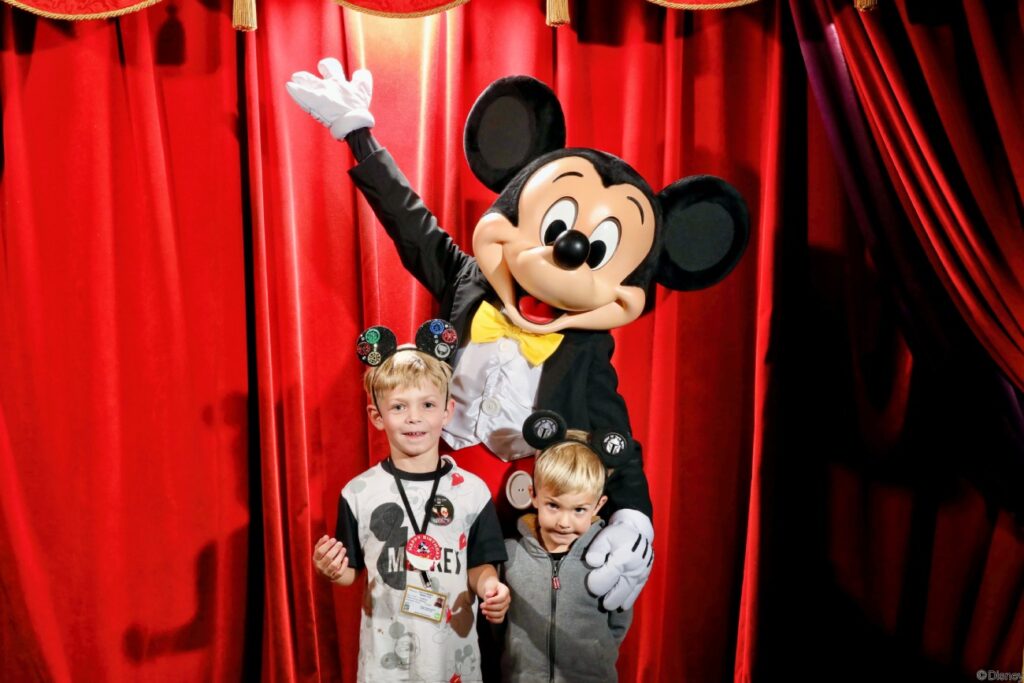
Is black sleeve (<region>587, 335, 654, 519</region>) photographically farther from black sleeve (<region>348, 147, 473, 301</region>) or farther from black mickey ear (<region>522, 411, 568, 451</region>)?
black sleeve (<region>348, 147, 473, 301</region>)

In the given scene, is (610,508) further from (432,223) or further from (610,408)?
(432,223)

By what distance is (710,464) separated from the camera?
2824 millimetres

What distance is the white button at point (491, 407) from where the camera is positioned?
232 cm

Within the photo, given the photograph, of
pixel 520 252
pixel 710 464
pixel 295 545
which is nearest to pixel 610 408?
pixel 520 252

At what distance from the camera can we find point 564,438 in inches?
86.0

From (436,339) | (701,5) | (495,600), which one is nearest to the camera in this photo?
(495,600)

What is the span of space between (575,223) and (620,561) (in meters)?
0.77

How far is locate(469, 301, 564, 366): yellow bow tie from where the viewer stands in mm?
2344

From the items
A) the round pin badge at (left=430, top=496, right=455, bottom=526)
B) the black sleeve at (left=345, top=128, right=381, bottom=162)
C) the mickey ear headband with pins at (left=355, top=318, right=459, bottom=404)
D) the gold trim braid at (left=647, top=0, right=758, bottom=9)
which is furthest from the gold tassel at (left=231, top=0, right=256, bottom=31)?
the round pin badge at (left=430, top=496, right=455, bottom=526)

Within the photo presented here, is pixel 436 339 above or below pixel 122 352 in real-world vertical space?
above

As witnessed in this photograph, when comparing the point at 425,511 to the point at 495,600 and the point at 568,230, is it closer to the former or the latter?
the point at 495,600

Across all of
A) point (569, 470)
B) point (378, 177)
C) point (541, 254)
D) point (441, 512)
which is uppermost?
point (378, 177)

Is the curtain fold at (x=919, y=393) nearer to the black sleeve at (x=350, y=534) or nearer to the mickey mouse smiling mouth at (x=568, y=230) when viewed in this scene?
the mickey mouse smiling mouth at (x=568, y=230)

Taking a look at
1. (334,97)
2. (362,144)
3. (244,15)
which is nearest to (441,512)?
(362,144)
